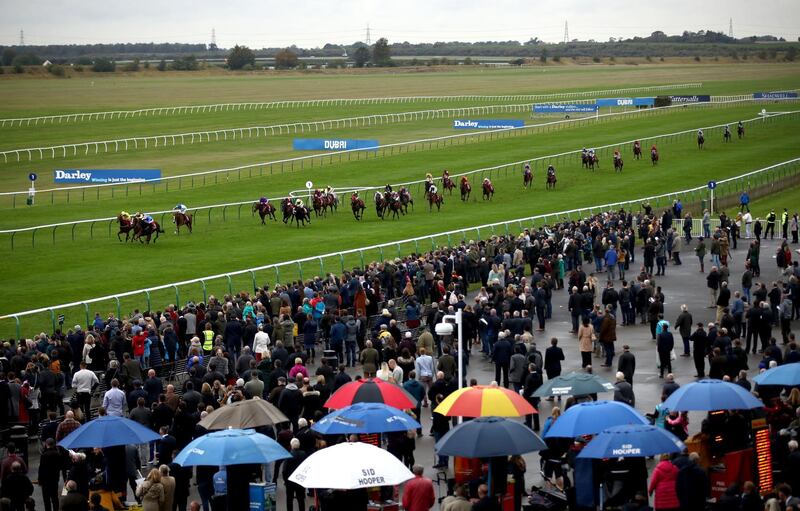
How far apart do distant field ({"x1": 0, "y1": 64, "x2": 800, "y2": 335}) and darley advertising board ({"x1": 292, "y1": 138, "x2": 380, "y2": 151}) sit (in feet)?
4.20

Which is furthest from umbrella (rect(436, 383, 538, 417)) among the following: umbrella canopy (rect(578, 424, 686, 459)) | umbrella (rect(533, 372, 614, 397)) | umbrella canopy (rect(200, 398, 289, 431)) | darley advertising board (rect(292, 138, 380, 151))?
darley advertising board (rect(292, 138, 380, 151))

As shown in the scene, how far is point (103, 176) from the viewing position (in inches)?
2201

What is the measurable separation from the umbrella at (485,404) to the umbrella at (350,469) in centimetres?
224

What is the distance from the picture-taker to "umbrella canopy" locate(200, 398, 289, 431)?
589 inches

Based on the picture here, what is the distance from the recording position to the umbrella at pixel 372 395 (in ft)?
52.5

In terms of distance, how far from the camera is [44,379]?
19250 mm

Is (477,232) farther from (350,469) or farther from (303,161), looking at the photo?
(350,469)

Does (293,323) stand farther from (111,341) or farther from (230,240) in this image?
(230,240)

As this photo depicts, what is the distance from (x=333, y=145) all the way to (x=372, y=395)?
5412 centimetres

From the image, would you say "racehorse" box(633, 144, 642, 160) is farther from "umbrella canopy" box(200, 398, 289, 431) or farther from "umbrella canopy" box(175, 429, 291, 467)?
"umbrella canopy" box(175, 429, 291, 467)

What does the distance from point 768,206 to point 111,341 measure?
110ft

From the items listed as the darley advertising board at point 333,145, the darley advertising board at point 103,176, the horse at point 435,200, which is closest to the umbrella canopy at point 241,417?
the horse at point 435,200

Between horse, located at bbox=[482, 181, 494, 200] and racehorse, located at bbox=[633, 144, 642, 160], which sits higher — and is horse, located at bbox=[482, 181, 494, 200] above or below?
below

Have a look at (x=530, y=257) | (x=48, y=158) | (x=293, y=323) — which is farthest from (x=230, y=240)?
(x=48, y=158)
